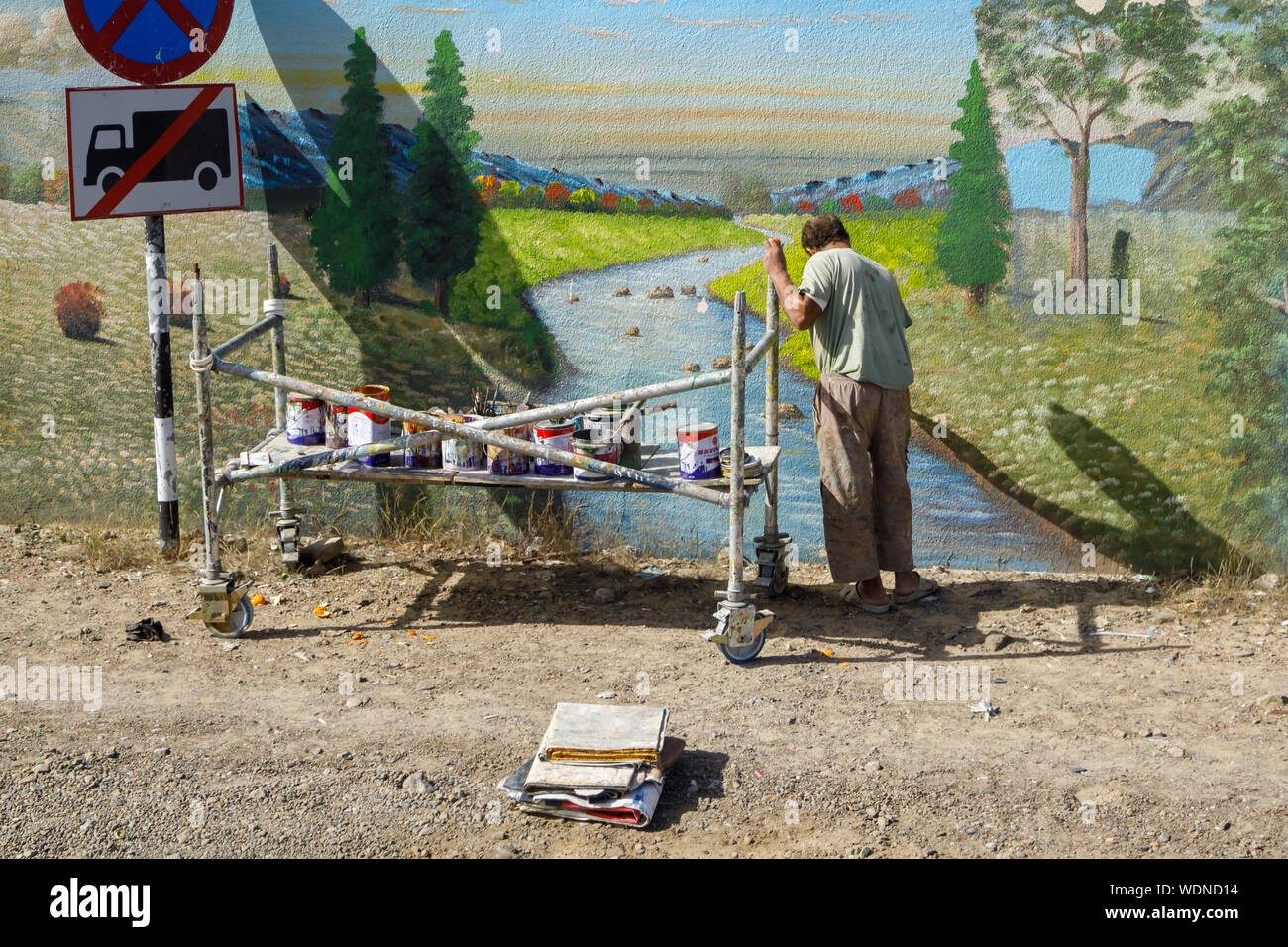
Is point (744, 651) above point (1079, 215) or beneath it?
beneath

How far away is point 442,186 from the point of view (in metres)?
7.00

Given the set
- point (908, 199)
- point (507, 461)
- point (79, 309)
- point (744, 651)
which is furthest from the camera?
point (79, 309)

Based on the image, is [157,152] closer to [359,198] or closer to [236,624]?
[359,198]

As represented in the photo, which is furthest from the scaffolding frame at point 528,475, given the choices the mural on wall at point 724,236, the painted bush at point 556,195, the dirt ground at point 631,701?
the painted bush at point 556,195

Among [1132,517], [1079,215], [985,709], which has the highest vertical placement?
[1079,215]

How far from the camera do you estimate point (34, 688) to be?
5.35 meters

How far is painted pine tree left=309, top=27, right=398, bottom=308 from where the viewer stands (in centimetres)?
695

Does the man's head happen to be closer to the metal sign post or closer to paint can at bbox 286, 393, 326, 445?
paint can at bbox 286, 393, 326, 445

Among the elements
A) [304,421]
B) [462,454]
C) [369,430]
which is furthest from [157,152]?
[462,454]

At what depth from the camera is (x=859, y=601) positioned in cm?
632

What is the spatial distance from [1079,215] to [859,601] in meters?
→ 2.33

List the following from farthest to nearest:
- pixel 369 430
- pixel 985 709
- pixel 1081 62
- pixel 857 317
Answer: pixel 1081 62, pixel 369 430, pixel 857 317, pixel 985 709

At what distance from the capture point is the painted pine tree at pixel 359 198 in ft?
22.8

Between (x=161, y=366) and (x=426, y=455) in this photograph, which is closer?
(x=426, y=455)
